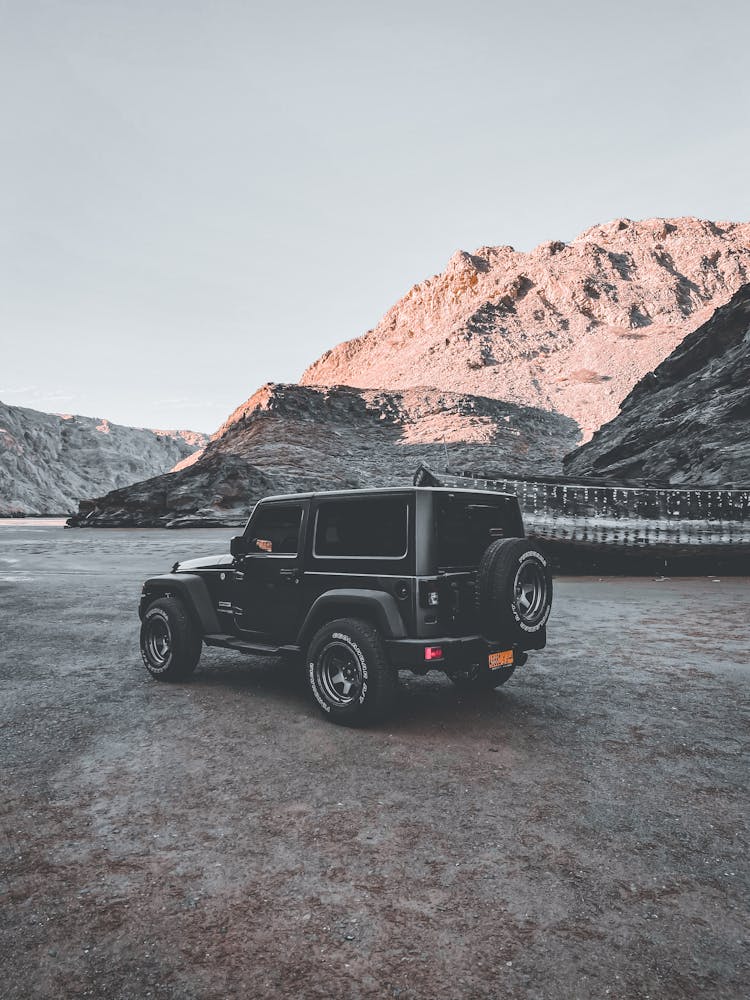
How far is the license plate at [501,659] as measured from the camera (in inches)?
199

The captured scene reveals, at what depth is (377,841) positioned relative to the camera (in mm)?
3264

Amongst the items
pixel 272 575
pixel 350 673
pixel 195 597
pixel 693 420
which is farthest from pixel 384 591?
pixel 693 420

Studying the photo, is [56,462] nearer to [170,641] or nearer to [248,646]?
[170,641]

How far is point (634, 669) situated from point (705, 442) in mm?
20089

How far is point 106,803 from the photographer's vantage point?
3686mm

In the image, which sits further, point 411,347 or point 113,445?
point 113,445

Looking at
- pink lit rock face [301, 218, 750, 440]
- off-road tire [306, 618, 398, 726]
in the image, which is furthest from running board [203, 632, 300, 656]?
pink lit rock face [301, 218, 750, 440]

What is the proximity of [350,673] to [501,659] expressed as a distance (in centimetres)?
125

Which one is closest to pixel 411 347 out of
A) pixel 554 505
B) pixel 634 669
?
pixel 554 505

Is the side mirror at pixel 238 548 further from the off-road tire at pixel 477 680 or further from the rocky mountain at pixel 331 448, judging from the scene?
the rocky mountain at pixel 331 448

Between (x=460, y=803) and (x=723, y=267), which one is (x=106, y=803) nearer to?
(x=460, y=803)

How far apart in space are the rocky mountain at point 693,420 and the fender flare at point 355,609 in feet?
60.1

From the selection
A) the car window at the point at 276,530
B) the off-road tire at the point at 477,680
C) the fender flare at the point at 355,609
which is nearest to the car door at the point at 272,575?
the car window at the point at 276,530

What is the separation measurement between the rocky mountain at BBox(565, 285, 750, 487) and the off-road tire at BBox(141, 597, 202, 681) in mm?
18494
